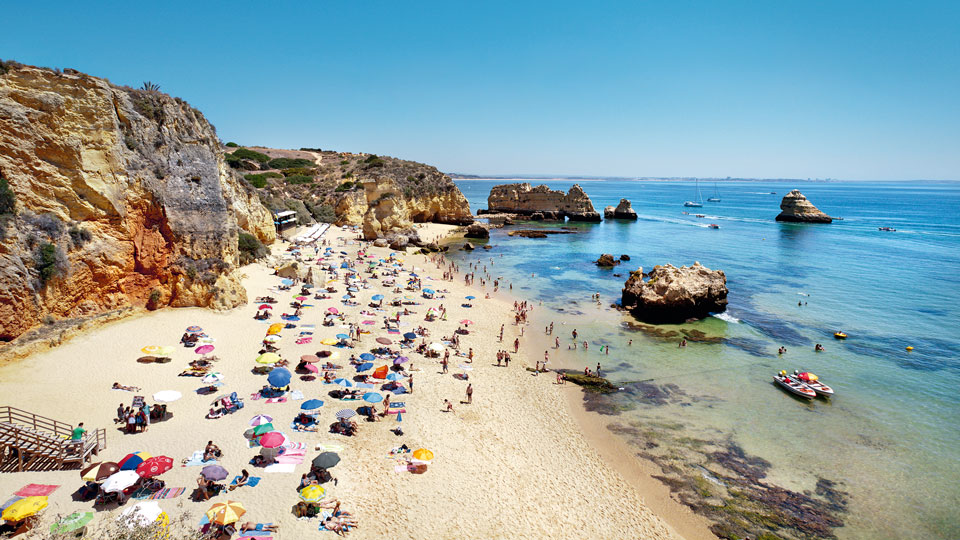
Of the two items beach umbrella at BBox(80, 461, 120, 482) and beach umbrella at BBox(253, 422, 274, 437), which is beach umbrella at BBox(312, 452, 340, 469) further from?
beach umbrella at BBox(80, 461, 120, 482)

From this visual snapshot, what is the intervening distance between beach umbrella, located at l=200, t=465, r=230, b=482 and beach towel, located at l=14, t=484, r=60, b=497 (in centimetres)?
300

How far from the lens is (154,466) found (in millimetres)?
10953

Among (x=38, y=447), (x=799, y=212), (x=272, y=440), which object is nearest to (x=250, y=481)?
(x=272, y=440)

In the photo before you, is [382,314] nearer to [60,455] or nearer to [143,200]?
[143,200]

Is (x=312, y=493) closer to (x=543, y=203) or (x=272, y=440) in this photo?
(x=272, y=440)

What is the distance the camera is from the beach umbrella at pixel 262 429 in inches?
512

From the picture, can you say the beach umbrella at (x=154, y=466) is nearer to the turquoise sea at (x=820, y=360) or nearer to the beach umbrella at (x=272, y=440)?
the beach umbrella at (x=272, y=440)

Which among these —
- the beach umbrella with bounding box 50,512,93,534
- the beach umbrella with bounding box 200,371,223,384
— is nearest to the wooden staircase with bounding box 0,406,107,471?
the beach umbrella with bounding box 50,512,93,534

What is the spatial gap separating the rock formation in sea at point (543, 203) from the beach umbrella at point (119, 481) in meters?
84.6

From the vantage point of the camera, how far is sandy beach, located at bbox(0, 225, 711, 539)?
10844mm

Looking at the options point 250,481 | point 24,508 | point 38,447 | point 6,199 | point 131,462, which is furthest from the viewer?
point 6,199

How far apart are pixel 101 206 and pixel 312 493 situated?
15.6m

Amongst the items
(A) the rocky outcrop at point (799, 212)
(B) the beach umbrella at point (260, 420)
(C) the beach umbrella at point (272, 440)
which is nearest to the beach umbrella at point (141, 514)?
(C) the beach umbrella at point (272, 440)

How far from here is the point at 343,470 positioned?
12102 millimetres
